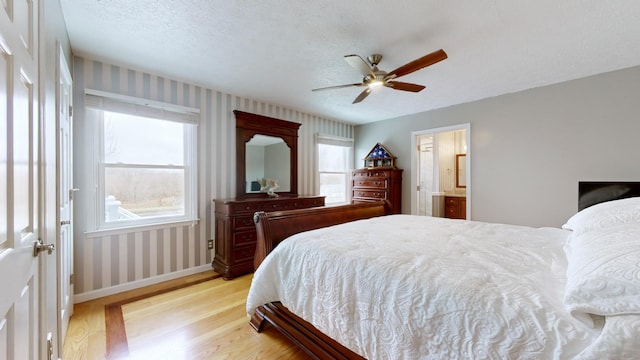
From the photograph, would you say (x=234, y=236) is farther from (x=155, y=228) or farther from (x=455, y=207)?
(x=455, y=207)

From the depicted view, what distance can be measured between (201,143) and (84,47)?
138 cm

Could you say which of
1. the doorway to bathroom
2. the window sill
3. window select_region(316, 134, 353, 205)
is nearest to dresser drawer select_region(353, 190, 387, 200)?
window select_region(316, 134, 353, 205)

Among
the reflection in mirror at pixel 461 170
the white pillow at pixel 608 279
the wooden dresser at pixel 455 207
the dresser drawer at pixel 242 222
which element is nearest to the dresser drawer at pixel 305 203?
the dresser drawer at pixel 242 222

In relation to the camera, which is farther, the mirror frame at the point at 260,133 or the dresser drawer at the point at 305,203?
the dresser drawer at the point at 305,203

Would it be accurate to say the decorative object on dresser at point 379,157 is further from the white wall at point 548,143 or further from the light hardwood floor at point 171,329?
the light hardwood floor at point 171,329

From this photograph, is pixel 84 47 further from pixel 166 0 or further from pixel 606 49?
pixel 606 49

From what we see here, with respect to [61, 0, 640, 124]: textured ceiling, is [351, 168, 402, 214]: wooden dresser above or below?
below

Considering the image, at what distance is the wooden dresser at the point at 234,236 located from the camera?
123 inches

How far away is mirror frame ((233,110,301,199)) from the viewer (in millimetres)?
3646

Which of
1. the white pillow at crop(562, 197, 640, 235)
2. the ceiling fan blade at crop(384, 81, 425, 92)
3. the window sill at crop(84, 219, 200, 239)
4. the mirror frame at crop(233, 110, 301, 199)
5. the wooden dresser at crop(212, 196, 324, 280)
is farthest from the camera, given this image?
the mirror frame at crop(233, 110, 301, 199)

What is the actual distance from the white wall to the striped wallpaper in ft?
10.8

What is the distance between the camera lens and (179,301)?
2.50m

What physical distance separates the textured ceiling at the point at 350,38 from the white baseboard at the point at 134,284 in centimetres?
235

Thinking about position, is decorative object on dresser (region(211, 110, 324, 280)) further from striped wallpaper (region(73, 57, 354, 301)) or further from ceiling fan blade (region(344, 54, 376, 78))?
ceiling fan blade (region(344, 54, 376, 78))
